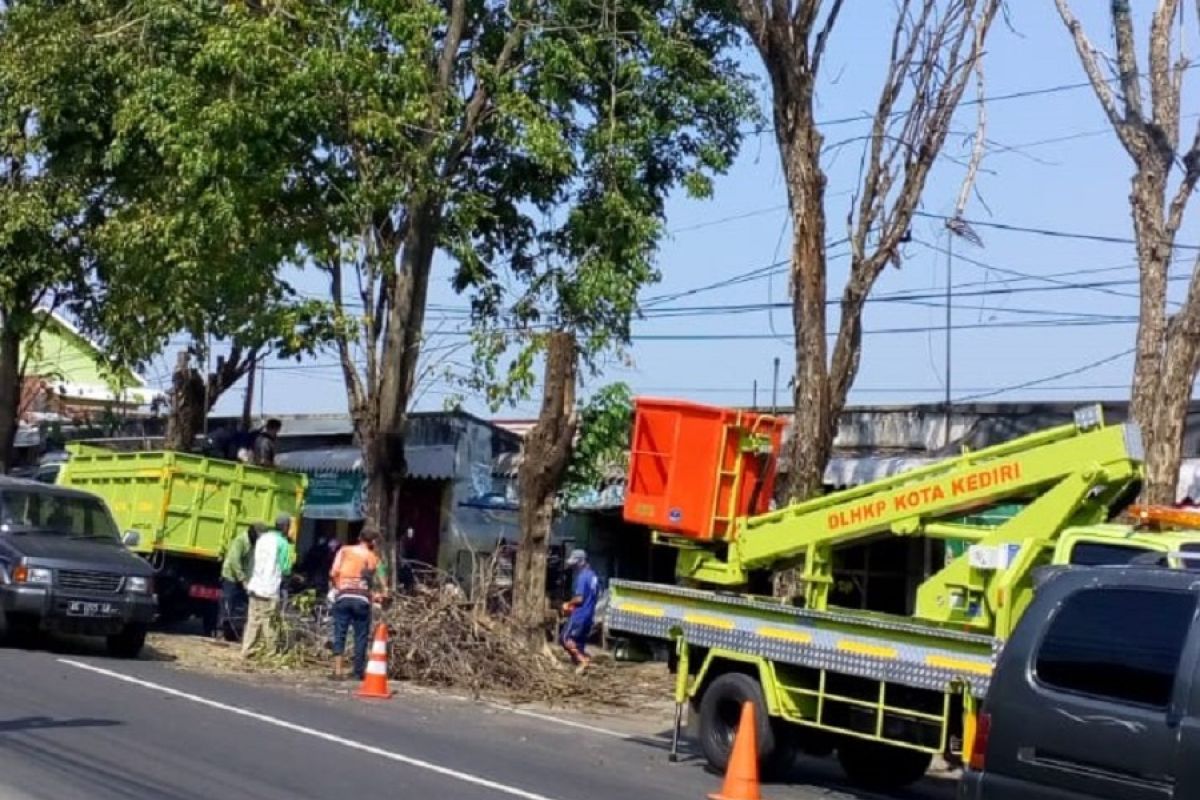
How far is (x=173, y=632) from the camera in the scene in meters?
26.4

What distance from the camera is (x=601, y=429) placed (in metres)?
24.0

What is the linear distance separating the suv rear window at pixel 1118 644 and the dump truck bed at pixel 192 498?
17.0 metres

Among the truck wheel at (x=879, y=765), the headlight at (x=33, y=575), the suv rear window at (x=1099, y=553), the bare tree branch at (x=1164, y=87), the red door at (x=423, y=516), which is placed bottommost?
the truck wheel at (x=879, y=765)

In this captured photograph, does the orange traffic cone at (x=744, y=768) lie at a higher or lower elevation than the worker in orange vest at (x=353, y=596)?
lower

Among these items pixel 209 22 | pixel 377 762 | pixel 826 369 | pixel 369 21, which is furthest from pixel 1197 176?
pixel 209 22

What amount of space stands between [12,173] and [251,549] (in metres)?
11.6

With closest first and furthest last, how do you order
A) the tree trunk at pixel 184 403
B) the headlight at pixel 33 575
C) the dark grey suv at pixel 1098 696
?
the dark grey suv at pixel 1098 696 → the headlight at pixel 33 575 → the tree trunk at pixel 184 403

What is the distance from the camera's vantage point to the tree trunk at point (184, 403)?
32312mm

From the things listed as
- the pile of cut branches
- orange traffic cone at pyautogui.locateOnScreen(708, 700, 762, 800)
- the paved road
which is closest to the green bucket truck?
the paved road

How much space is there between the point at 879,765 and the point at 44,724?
6.45m

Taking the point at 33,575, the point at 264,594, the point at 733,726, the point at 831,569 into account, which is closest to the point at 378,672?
the point at 264,594

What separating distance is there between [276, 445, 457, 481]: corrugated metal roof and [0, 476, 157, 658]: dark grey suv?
12.5 meters

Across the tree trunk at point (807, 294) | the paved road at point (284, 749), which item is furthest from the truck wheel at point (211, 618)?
the tree trunk at point (807, 294)

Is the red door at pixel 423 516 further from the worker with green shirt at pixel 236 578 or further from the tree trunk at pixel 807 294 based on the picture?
the tree trunk at pixel 807 294
